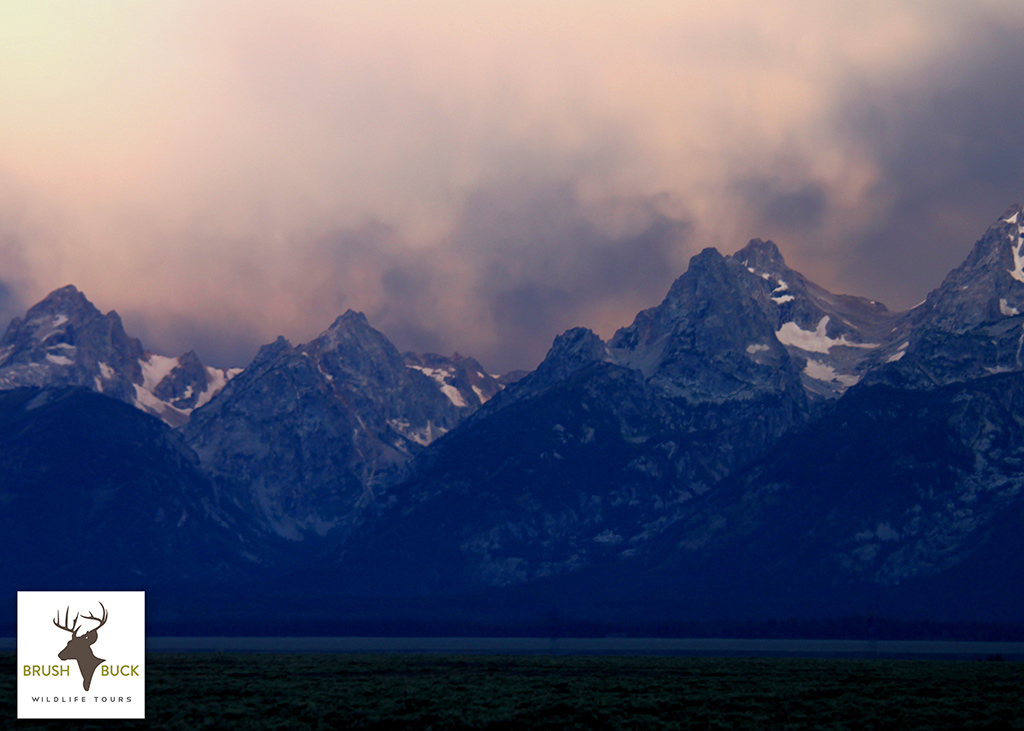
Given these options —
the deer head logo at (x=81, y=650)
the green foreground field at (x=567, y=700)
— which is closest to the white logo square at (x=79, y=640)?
the deer head logo at (x=81, y=650)

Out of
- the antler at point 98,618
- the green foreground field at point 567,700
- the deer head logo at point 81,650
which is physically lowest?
the green foreground field at point 567,700

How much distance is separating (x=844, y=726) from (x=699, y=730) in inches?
517

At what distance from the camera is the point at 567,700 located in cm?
13438

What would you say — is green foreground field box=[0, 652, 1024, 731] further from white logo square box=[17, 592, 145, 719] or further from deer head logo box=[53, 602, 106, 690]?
deer head logo box=[53, 602, 106, 690]

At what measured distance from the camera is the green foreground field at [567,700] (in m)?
118

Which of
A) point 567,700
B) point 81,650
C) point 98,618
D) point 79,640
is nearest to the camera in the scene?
point 79,640

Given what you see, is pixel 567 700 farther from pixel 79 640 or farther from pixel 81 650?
pixel 79 640

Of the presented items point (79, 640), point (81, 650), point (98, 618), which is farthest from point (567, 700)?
point (79, 640)

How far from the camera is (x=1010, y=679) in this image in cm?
17038

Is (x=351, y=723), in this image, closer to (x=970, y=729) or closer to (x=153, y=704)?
(x=153, y=704)

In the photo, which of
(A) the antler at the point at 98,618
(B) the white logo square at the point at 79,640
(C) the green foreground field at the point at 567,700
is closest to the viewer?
(B) the white logo square at the point at 79,640

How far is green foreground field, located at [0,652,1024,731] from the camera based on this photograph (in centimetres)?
11850

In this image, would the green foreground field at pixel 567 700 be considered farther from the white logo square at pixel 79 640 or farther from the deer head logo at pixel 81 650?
the deer head logo at pixel 81 650

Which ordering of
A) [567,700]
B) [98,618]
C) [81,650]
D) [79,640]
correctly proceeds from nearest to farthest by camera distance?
[79,640] < [81,650] < [98,618] < [567,700]
